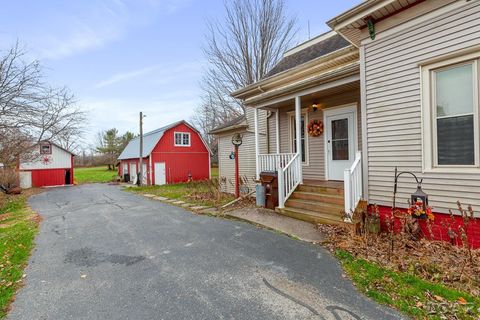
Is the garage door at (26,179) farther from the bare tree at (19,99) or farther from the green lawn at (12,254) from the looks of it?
the green lawn at (12,254)

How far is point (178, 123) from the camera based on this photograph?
21.8m

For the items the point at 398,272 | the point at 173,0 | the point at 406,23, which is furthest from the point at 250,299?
the point at 173,0

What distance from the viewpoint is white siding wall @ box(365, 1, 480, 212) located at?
3844 mm

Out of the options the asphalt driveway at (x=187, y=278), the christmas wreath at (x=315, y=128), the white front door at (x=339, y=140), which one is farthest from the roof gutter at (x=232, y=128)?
the asphalt driveway at (x=187, y=278)

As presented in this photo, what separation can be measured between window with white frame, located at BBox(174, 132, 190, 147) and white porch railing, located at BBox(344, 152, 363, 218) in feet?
61.0

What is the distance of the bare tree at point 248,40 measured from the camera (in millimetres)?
18156

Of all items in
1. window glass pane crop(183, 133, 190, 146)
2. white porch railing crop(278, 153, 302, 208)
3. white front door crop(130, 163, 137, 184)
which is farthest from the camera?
white front door crop(130, 163, 137, 184)

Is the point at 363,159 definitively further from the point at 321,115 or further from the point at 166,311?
the point at 166,311

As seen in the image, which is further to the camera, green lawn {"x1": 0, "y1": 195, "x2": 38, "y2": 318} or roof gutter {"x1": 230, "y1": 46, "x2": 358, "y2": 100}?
roof gutter {"x1": 230, "y1": 46, "x2": 358, "y2": 100}

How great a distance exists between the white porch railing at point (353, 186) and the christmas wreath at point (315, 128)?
262 cm

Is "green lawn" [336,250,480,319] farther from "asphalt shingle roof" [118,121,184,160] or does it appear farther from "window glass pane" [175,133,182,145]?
"window glass pane" [175,133,182,145]

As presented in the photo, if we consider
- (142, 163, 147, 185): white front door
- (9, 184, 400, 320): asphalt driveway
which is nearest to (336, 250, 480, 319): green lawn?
(9, 184, 400, 320): asphalt driveway

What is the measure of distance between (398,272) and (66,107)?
20.7 meters

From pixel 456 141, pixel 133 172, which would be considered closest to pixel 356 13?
pixel 456 141
